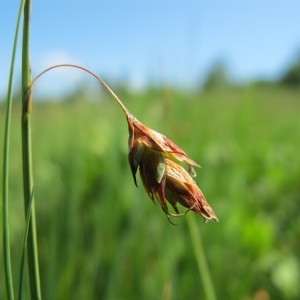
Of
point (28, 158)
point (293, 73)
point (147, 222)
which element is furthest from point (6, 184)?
point (293, 73)

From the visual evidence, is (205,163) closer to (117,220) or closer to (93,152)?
(93,152)

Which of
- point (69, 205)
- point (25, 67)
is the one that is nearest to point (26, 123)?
point (25, 67)

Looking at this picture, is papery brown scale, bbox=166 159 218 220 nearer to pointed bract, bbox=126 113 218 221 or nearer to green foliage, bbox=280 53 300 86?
pointed bract, bbox=126 113 218 221

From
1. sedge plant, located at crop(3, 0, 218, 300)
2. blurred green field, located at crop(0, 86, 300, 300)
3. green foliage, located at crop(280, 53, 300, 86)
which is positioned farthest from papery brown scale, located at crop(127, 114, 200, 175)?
green foliage, located at crop(280, 53, 300, 86)

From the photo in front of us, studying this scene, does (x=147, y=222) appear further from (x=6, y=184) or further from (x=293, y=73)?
(x=293, y=73)

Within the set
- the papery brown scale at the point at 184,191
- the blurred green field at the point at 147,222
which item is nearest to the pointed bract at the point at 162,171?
the papery brown scale at the point at 184,191

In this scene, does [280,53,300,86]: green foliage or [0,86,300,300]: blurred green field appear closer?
[0,86,300,300]: blurred green field

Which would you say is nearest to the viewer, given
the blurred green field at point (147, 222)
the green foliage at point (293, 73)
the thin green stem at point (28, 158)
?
the thin green stem at point (28, 158)

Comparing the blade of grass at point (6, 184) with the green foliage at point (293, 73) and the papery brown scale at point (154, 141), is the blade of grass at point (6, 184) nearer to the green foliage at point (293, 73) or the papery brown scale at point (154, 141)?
the papery brown scale at point (154, 141)
